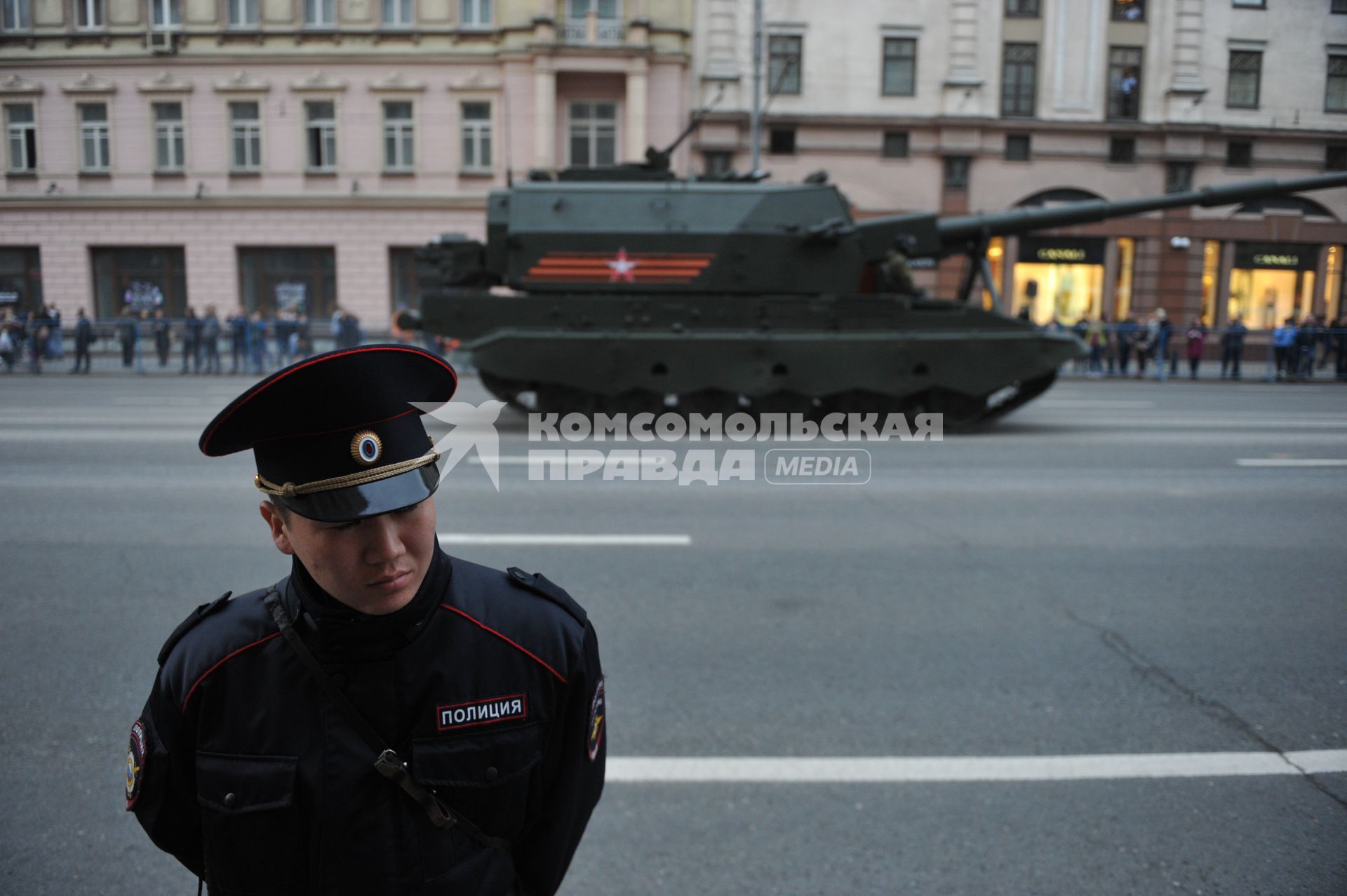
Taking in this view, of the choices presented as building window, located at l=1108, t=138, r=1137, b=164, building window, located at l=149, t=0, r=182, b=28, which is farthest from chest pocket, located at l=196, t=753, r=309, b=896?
building window, located at l=149, t=0, r=182, b=28

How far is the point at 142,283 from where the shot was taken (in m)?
21.1

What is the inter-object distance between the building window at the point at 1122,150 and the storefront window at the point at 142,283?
666 inches

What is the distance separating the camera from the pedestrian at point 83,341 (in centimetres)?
1595

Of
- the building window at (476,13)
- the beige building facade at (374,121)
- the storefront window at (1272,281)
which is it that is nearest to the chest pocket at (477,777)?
the storefront window at (1272,281)

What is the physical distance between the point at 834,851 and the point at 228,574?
161 inches

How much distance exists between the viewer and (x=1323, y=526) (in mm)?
5465

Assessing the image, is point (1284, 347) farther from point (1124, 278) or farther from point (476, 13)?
point (476, 13)

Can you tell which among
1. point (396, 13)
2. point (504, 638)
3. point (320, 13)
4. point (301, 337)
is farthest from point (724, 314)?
point (320, 13)

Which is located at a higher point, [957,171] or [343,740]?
[957,171]

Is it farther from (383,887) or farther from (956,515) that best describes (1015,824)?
(956,515)

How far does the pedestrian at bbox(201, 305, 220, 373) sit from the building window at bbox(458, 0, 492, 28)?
1113 centimetres

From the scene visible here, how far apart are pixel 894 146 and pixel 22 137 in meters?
23.0

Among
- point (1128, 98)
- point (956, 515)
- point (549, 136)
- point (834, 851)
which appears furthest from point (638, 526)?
point (549, 136)

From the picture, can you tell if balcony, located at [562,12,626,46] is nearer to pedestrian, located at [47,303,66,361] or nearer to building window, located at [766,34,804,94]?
building window, located at [766,34,804,94]
